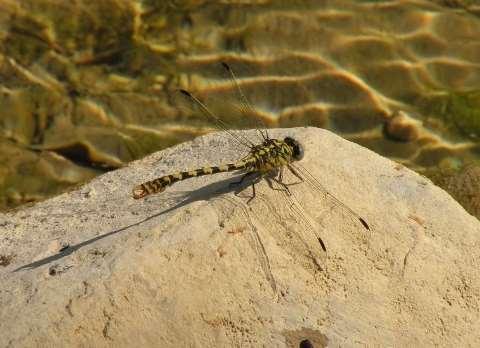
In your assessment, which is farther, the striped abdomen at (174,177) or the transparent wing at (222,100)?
the transparent wing at (222,100)

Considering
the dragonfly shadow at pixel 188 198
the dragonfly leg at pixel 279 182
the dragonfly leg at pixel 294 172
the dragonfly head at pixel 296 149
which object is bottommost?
the dragonfly shadow at pixel 188 198

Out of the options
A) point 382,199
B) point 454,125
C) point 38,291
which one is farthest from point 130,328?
point 454,125

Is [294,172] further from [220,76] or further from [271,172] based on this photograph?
[220,76]

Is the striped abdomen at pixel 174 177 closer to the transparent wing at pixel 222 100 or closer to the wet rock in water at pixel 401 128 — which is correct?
the transparent wing at pixel 222 100

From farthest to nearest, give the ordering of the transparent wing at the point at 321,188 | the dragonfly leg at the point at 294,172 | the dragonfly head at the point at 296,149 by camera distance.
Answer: the dragonfly head at the point at 296,149 < the dragonfly leg at the point at 294,172 < the transparent wing at the point at 321,188

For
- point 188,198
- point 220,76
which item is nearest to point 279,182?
point 188,198

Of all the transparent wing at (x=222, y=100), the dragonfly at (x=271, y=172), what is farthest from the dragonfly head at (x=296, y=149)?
the transparent wing at (x=222, y=100)

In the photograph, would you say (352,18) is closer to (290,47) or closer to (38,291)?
(290,47)
